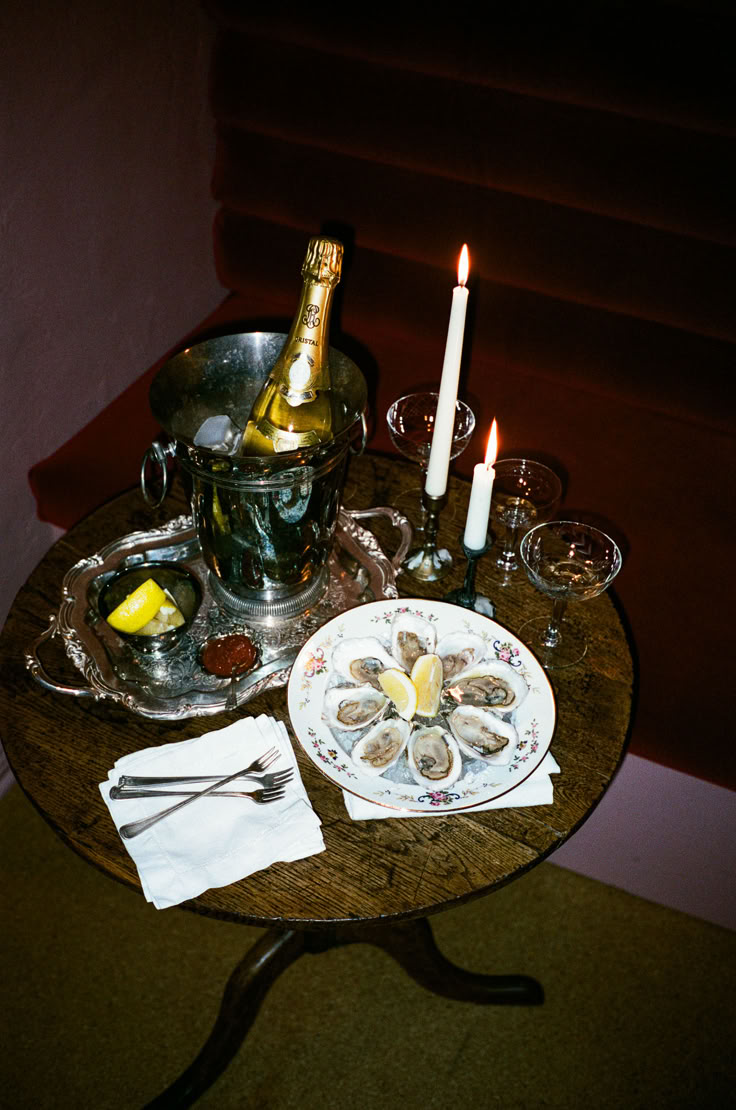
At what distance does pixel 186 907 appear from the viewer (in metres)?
1.06

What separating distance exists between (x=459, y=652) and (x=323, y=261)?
55 centimetres

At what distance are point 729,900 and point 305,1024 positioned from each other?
0.85 meters

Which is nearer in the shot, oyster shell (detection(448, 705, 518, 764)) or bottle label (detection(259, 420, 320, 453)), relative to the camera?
oyster shell (detection(448, 705, 518, 764))

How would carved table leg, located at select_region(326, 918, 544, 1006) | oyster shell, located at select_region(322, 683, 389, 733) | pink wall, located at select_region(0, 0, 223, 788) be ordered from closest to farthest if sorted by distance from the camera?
oyster shell, located at select_region(322, 683, 389, 733)
carved table leg, located at select_region(326, 918, 544, 1006)
pink wall, located at select_region(0, 0, 223, 788)

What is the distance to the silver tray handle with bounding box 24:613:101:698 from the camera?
125 cm

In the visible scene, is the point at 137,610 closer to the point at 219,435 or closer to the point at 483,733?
the point at 219,435

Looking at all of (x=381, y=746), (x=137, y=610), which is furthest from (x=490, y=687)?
(x=137, y=610)

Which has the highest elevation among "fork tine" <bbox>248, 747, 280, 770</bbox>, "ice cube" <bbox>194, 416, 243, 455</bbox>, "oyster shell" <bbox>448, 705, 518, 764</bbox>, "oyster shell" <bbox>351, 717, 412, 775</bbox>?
"ice cube" <bbox>194, 416, 243, 455</bbox>

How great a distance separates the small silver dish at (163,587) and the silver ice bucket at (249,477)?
2.0 inches

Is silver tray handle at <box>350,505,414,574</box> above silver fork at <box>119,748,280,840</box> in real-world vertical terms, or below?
above

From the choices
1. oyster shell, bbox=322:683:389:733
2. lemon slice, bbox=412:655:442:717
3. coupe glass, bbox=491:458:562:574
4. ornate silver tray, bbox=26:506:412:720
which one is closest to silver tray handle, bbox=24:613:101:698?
ornate silver tray, bbox=26:506:412:720

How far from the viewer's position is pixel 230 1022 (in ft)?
5.03

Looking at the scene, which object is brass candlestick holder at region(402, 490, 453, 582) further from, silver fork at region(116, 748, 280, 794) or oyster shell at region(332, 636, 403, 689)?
silver fork at region(116, 748, 280, 794)

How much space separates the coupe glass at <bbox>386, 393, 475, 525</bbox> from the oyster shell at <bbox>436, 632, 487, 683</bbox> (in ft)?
0.93
